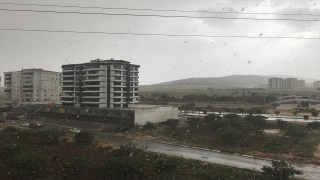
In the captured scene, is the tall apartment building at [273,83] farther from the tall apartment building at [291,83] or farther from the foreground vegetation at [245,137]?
the foreground vegetation at [245,137]

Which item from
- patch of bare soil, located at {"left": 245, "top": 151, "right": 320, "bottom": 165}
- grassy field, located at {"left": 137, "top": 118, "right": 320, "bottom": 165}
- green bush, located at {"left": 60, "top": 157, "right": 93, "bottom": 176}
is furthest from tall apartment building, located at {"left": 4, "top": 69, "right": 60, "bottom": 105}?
patch of bare soil, located at {"left": 245, "top": 151, "right": 320, "bottom": 165}

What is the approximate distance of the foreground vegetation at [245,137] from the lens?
A: 17.3 m

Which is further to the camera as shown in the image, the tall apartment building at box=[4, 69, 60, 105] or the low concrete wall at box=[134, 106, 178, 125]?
the tall apartment building at box=[4, 69, 60, 105]

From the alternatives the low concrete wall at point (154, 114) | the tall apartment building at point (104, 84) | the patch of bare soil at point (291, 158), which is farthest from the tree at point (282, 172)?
the tall apartment building at point (104, 84)

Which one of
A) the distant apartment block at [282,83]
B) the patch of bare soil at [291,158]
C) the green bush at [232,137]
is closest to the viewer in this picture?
the patch of bare soil at [291,158]

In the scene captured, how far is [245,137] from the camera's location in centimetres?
2000

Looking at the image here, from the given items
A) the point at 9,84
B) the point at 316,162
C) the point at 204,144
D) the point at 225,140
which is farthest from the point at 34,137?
the point at 9,84

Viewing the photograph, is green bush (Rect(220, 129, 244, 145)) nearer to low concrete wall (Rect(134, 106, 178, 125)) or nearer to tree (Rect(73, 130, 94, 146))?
low concrete wall (Rect(134, 106, 178, 125))

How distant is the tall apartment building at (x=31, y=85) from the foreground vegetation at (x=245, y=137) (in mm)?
33750

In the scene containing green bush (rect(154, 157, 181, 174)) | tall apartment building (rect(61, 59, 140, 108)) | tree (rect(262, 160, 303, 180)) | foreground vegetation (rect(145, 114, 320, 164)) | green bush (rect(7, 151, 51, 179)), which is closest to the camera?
green bush (rect(7, 151, 51, 179))

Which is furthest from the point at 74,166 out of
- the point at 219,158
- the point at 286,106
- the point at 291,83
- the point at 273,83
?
the point at 291,83

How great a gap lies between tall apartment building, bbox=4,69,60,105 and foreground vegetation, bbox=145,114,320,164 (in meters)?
33.8

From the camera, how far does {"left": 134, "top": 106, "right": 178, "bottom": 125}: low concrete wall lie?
2580 centimetres

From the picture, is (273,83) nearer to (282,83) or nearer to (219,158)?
(282,83)
